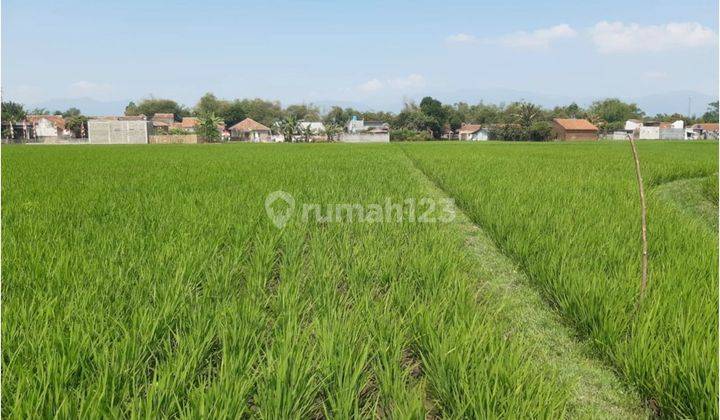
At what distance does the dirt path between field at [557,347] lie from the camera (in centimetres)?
171

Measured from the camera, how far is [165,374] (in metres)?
1.42

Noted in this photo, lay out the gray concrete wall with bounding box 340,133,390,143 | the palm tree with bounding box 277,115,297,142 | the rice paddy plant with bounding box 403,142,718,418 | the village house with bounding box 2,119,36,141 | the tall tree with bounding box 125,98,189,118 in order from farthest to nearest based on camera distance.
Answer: the tall tree with bounding box 125,98,189,118 < the palm tree with bounding box 277,115,297,142 < the gray concrete wall with bounding box 340,133,390,143 < the village house with bounding box 2,119,36,141 < the rice paddy plant with bounding box 403,142,718,418

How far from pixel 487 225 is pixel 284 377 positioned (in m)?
3.47

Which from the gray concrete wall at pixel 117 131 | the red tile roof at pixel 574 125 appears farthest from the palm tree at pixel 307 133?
the red tile roof at pixel 574 125

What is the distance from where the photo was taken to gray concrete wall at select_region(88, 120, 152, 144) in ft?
143

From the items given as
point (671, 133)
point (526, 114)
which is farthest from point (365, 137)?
point (671, 133)

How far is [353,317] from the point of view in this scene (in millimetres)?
1970

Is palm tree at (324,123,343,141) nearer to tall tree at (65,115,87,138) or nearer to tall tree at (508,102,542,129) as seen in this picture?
tall tree at (508,102,542,129)

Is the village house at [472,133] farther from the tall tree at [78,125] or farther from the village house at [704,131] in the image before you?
the tall tree at [78,125]

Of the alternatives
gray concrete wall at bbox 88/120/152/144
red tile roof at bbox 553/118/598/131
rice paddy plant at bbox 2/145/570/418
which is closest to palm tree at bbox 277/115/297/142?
gray concrete wall at bbox 88/120/152/144

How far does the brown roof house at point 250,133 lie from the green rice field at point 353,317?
54752 mm

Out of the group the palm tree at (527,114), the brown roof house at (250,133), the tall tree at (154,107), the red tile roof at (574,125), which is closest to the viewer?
the palm tree at (527,114)

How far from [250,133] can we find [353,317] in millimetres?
58771

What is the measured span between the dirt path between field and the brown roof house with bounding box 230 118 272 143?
56478mm
